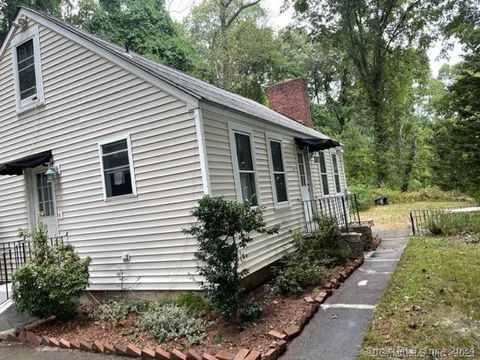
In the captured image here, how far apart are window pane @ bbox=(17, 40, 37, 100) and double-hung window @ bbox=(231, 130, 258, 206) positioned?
4667 mm

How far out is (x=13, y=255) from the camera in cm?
812

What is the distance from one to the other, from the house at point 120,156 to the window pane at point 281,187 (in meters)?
0.03

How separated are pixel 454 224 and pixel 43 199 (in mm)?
10683

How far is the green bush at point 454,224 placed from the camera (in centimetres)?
1020

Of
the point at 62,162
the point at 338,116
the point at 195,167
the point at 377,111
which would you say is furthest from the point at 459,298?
the point at 338,116

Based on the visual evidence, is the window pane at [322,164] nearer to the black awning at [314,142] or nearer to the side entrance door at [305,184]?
the side entrance door at [305,184]

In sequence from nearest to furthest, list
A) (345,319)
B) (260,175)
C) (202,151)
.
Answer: (345,319), (202,151), (260,175)

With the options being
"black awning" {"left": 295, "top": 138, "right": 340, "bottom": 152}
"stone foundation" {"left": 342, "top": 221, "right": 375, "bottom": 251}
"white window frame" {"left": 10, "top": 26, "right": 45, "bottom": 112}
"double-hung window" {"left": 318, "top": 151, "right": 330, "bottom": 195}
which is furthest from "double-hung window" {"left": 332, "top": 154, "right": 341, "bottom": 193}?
"white window frame" {"left": 10, "top": 26, "right": 45, "bottom": 112}

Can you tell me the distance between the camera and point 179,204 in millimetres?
5969

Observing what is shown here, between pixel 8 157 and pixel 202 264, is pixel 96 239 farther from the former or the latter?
pixel 8 157

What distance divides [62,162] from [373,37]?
23.0 meters

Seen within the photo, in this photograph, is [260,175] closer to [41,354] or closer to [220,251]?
[220,251]

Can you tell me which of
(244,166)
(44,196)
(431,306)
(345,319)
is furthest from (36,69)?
(431,306)

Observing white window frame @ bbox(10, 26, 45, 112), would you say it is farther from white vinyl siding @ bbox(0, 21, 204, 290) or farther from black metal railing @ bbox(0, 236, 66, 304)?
black metal railing @ bbox(0, 236, 66, 304)
